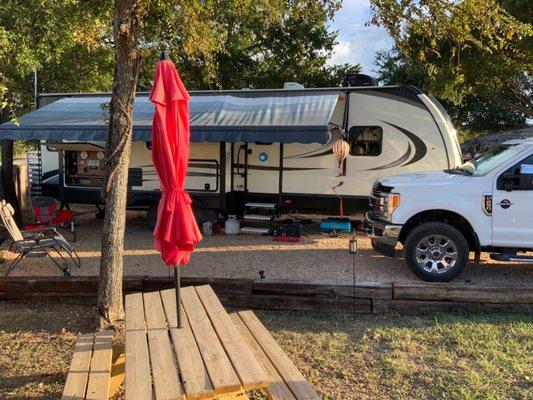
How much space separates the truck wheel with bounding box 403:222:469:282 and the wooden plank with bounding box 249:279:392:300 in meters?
1.14

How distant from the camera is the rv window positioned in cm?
1087

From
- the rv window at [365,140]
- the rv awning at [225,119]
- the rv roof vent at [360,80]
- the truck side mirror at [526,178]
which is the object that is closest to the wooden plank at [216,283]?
the truck side mirror at [526,178]

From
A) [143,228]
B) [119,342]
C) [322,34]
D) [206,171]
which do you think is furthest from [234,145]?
[322,34]

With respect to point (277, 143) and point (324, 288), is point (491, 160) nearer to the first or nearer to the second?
point (324, 288)

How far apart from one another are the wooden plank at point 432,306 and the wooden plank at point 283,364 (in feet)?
7.04

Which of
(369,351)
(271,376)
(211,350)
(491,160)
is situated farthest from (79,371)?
(491,160)

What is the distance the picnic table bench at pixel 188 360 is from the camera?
3.04m

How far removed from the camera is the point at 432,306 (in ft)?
20.1

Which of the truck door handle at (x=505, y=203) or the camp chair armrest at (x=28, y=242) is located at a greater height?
the truck door handle at (x=505, y=203)

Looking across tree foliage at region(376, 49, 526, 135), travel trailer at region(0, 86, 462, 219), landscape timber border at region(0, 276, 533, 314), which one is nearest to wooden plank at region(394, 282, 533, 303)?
landscape timber border at region(0, 276, 533, 314)

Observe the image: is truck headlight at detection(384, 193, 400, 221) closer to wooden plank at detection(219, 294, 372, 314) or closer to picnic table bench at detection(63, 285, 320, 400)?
wooden plank at detection(219, 294, 372, 314)

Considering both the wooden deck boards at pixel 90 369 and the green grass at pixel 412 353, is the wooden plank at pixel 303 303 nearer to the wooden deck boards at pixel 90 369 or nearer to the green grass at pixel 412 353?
the green grass at pixel 412 353

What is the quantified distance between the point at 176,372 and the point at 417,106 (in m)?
8.59

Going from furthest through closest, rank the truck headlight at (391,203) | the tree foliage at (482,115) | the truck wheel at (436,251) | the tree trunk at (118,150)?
the tree foliage at (482,115) → the truck headlight at (391,203) → the truck wheel at (436,251) → the tree trunk at (118,150)
